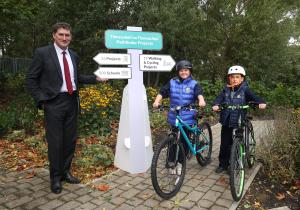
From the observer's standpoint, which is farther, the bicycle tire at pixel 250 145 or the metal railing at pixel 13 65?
the metal railing at pixel 13 65

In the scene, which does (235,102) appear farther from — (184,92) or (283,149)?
(283,149)

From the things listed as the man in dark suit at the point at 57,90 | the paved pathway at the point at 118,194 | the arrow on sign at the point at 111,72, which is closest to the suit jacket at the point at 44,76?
the man in dark suit at the point at 57,90

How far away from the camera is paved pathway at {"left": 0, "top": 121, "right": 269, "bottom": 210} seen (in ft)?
13.2

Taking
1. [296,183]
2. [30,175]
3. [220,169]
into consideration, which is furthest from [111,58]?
[296,183]

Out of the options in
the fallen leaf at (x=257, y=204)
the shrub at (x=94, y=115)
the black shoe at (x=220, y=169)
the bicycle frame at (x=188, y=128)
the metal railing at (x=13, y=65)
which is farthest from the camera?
the metal railing at (x=13, y=65)

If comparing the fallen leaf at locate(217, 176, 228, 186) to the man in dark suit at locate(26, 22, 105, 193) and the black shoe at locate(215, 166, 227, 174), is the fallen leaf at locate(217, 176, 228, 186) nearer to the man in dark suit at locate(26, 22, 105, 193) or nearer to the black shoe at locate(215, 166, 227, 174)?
the black shoe at locate(215, 166, 227, 174)

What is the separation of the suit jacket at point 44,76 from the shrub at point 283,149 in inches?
133

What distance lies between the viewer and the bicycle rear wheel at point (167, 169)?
3.99 metres

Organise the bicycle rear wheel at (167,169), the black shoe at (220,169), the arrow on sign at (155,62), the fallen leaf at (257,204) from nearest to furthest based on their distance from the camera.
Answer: the bicycle rear wheel at (167,169), the fallen leaf at (257,204), the arrow on sign at (155,62), the black shoe at (220,169)

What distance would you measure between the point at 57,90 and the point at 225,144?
8.92 ft

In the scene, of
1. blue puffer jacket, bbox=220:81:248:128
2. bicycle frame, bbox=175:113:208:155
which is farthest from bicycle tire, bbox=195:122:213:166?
blue puffer jacket, bbox=220:81:248:128

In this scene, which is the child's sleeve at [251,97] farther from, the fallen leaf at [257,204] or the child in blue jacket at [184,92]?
the fallen leaf at [257,204]

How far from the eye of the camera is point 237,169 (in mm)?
4270

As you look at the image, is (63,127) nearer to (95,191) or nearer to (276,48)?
(95,191)
